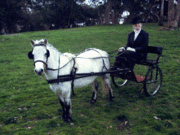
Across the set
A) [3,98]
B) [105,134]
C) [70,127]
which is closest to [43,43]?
[70,127]

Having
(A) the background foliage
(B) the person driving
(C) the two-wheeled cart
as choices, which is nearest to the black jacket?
(B) the person driving

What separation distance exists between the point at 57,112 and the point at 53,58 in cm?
211

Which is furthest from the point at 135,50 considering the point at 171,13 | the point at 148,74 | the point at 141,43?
the point at 171,13

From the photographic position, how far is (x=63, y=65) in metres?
4.22

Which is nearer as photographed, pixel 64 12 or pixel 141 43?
pixel 141 43

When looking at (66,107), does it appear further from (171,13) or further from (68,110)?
(171,13)

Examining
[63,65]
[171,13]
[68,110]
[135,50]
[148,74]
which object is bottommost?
[68,110]

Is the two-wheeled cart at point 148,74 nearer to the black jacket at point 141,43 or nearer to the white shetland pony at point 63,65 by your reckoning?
the black jacket at point 141,43

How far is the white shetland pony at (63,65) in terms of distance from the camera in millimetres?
3535

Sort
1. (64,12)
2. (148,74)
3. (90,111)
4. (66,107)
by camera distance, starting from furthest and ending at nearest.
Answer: (64,12), (148,74), (90,111), (66,107)

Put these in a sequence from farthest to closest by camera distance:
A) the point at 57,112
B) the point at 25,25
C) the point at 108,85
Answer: the point at 25,25, the point at 108,85, the point at 57,112

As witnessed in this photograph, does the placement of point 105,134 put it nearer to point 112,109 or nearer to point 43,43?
point 112,109

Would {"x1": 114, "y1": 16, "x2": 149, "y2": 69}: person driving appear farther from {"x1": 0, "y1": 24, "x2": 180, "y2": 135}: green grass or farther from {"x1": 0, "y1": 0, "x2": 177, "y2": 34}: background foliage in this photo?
{"x1": 0, "y1": 0, "x2": 177, "y2": 34}: background foliage

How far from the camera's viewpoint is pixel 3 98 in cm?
612
